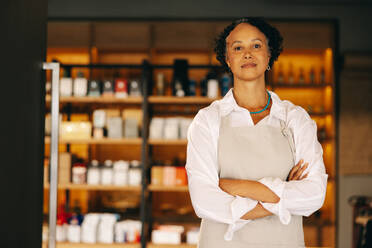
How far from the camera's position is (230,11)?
193 inches

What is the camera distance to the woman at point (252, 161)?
4.85ft

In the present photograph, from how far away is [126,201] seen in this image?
15.7ft

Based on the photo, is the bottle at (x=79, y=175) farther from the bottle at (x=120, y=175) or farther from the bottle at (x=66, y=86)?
the bottle at (x=66, y=86)

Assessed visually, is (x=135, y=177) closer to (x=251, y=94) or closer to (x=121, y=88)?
(x=121, y=88)

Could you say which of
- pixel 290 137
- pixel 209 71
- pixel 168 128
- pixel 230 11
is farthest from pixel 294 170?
pixel 230 11

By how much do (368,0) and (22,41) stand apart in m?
4.63

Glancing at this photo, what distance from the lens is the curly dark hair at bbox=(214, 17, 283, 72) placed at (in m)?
1.61

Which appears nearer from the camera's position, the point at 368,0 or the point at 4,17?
the point at 4,17

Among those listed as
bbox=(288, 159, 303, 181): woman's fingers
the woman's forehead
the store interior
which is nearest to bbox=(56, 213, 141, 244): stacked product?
the store interior

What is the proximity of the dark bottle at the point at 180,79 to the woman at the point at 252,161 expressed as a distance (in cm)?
234

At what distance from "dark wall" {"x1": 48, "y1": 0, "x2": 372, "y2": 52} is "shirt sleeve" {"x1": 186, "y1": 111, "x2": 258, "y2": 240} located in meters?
3.55

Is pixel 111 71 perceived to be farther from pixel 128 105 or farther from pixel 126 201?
pixel 126 201

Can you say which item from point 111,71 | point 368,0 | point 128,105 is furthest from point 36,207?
point 368,0

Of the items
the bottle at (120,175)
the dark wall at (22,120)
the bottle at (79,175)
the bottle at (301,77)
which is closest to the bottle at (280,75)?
the bottle at (301,77)
